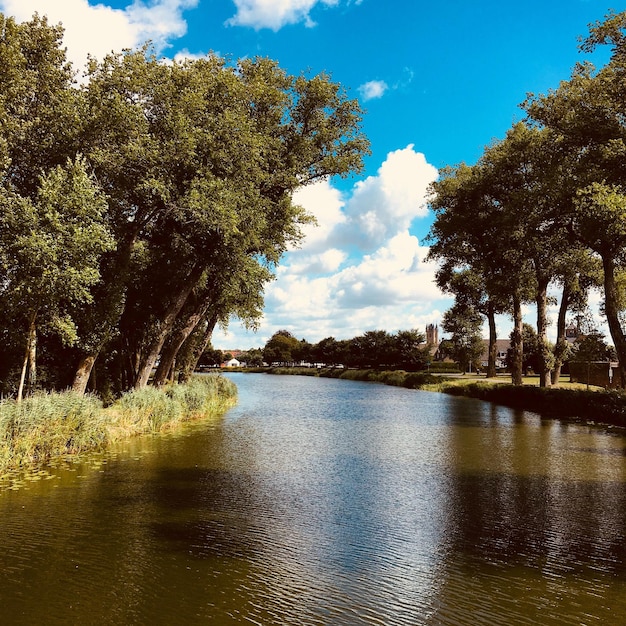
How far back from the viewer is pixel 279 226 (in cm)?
3028

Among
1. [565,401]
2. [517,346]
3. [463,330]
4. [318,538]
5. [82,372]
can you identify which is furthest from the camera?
[463,330]

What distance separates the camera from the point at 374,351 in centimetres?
9294

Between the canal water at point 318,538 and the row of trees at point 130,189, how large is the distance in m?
5.79

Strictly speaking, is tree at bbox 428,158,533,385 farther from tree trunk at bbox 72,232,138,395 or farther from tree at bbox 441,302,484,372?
tree trunk at bbox 72,232,138,395

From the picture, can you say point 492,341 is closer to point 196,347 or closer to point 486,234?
point 486,234

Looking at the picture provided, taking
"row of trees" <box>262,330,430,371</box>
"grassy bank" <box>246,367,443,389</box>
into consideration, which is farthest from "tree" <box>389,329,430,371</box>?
"grassy bank" <box>246,367,443,389</box>

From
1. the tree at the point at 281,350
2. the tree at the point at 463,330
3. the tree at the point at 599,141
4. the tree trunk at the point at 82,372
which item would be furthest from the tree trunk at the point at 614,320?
the tree at the point at 281,350

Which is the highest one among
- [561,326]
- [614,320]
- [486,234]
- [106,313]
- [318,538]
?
[486,234]

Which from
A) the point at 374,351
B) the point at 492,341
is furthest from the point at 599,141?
the point at 374,351

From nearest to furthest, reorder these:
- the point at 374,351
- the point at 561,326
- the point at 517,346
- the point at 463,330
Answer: the point at 517,346
the point at 561,326
the point at 463,330
the point at 374,351

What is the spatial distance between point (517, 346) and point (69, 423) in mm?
33942

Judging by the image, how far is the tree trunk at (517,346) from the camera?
40.4 m

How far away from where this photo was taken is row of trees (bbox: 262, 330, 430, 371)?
280ft

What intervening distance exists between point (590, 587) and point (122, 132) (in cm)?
2042
